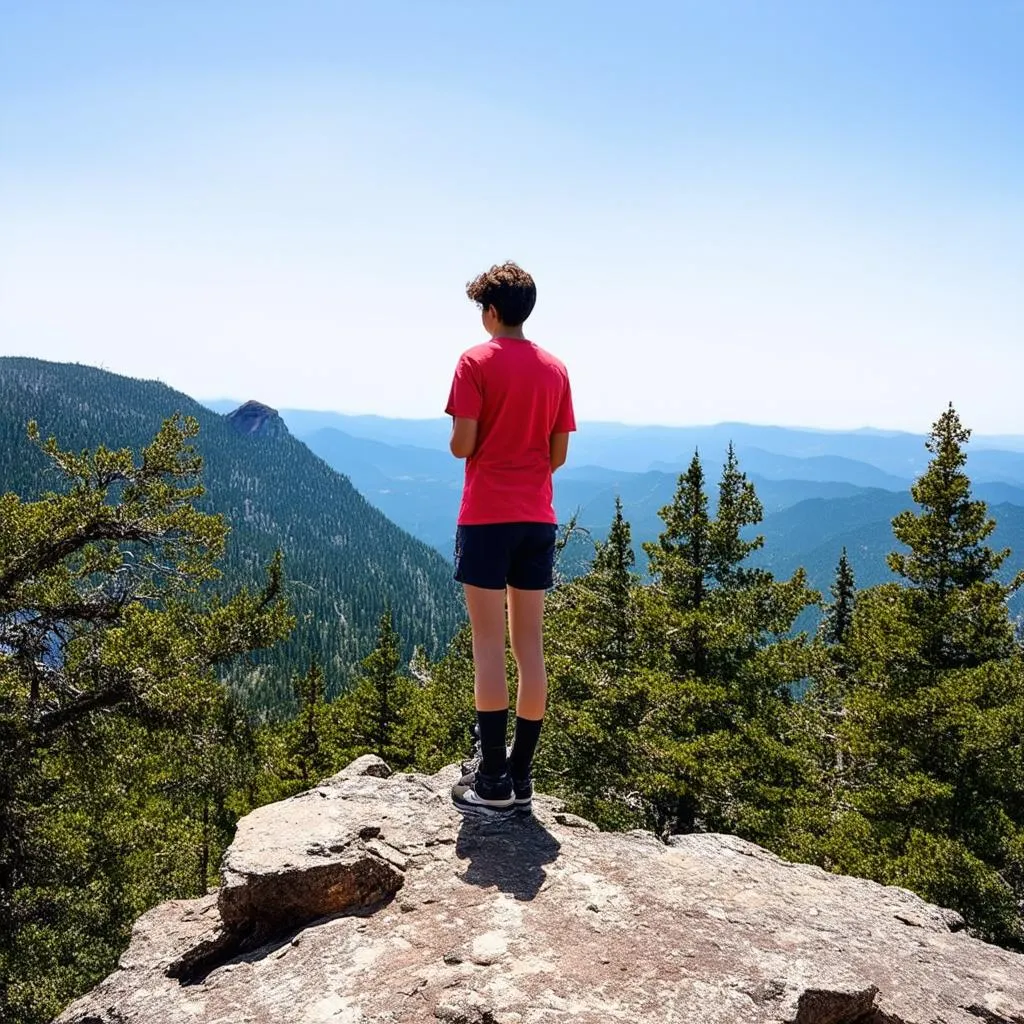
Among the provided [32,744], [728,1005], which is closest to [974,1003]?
[728,1005]

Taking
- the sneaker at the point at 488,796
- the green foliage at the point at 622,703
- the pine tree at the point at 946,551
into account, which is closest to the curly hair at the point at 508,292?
the sneaker at the point at 488,796

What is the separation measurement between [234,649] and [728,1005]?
10.9 meters

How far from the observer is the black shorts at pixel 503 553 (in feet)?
16.0

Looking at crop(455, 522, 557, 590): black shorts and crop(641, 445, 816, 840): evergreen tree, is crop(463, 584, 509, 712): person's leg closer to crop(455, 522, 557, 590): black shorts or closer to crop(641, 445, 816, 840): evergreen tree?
crop(455, 522, 557, 590): black shorts

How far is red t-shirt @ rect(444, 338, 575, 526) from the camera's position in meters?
4.73

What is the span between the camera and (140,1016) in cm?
403

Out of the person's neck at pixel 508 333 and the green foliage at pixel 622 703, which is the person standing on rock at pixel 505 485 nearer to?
the person's neck at pixel 508 333

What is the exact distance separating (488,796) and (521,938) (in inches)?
63.4

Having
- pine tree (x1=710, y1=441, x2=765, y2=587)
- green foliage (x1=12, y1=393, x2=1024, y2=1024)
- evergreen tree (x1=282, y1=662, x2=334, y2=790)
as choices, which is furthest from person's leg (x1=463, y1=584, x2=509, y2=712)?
evergreen tree (x1=282, y1=662, x2=334, y2=790)

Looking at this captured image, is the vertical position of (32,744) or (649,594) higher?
(649,594)

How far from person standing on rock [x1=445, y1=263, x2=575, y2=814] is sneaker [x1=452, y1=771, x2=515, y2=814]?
0.21 metres

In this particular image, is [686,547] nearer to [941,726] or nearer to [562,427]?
[941,726]

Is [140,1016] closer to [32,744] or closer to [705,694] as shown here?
[32,744]

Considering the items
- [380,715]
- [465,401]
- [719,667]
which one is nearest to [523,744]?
[465,401]
